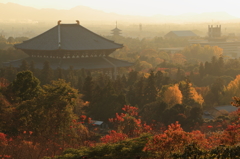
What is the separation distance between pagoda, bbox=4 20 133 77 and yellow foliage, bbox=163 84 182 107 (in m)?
23.9

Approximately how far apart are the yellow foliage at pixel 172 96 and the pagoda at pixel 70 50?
78.5ft

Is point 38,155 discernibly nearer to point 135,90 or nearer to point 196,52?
point 135,90

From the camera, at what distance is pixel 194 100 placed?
47.1 m

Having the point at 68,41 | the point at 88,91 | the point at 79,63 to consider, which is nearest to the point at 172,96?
the point at 88,91

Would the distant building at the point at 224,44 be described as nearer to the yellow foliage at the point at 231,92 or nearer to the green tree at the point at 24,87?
the yellow foliage at the point at 231,92

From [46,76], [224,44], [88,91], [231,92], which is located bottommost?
[231,92]

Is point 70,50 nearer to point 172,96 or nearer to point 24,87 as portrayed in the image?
point 172,96

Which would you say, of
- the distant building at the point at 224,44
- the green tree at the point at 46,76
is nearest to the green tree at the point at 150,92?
the green tree at the point at 46,76

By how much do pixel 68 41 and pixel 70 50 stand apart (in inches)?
116

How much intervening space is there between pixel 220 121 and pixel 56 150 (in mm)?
17604

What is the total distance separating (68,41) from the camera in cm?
6962

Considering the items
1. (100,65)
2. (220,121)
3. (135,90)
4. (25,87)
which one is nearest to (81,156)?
(25,87)

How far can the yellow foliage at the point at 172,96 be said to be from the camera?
4509 cm

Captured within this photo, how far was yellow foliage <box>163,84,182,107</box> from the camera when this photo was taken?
1775 inches
